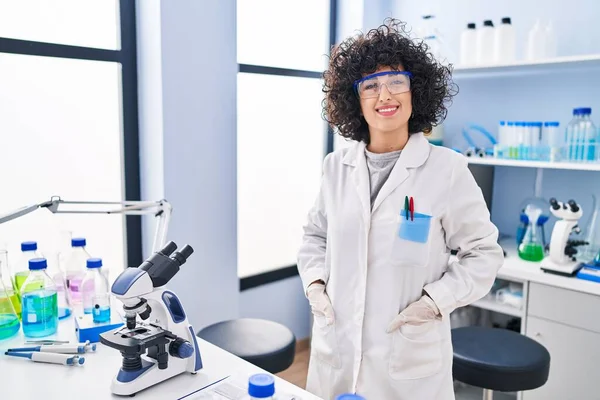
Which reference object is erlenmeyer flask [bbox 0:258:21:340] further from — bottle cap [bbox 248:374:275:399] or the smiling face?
the smiling face

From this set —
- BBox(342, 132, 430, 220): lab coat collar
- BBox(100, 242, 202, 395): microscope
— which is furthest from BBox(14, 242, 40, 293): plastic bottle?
BBox(342, 132, 430, 220): lab coat collar

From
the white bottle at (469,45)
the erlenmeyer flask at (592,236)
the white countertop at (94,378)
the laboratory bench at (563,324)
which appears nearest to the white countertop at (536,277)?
the laboratory bench at (563,324)

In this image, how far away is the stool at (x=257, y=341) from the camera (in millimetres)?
1745

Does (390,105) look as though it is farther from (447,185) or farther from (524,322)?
(524,322)

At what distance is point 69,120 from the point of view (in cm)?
216

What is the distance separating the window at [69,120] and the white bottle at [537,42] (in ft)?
5.93

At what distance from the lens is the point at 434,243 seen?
1.42m

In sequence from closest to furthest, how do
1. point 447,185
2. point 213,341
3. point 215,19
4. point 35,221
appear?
1. point 447,185
2. point 213,341
3. point 35,221
4. point 215,19

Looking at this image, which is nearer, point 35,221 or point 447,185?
point 447,185

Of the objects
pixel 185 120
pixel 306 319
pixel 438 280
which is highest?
pixel 185 120

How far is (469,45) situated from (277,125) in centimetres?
110

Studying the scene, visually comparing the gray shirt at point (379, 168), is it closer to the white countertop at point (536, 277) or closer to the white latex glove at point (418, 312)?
the white latex glove at point (418, 312)

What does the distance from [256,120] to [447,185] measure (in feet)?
5.44

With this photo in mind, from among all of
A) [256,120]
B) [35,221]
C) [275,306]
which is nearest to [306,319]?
[275,306]
